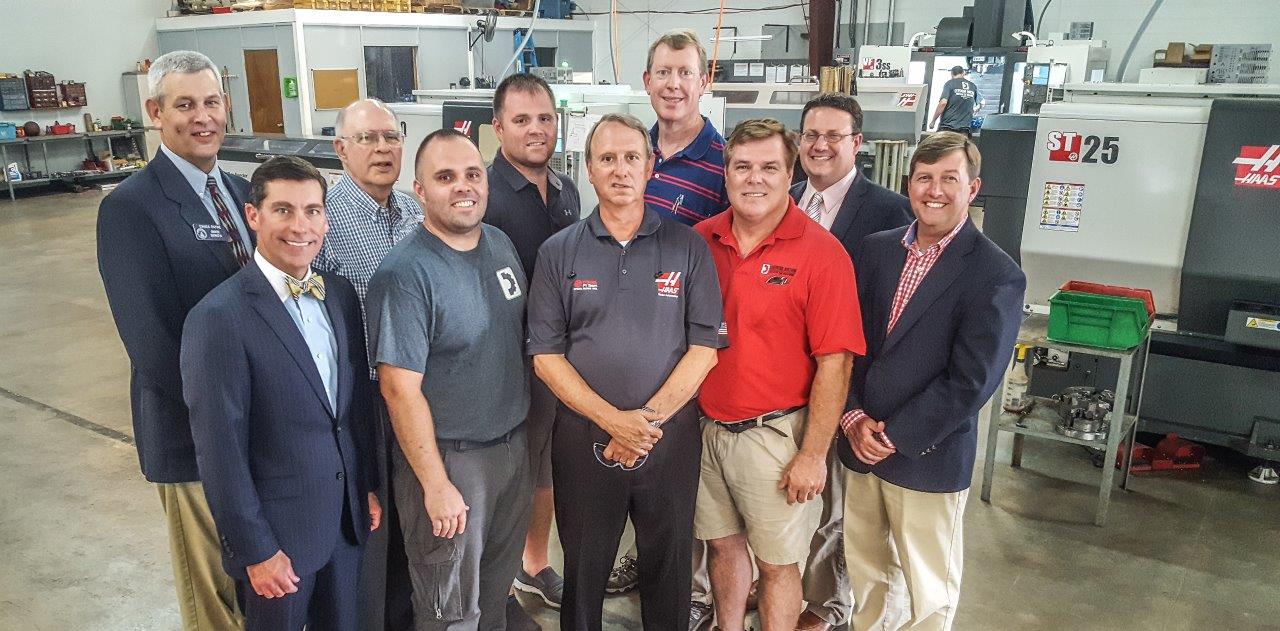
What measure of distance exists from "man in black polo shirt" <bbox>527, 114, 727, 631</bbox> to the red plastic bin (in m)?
2.14

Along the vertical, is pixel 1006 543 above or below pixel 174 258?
below

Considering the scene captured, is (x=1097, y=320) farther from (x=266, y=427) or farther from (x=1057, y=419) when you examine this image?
(x=266, y=427)

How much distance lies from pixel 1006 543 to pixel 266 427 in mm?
2858

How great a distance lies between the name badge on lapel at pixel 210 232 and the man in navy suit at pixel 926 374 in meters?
1.73

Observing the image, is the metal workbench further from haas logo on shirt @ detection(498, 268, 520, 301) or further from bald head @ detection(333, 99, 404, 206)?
bald head @ detection(333, 99, 404, 206)

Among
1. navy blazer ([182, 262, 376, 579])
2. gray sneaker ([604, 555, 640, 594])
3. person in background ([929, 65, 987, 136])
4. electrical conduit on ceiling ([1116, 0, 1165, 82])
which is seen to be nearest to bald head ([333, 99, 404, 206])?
navy blazer ([182, 262, 376, 579])

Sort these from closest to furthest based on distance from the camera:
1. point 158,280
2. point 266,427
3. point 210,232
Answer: point 266,427 → point 158,280 → point 210,232

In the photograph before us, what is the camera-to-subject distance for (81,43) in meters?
12.4

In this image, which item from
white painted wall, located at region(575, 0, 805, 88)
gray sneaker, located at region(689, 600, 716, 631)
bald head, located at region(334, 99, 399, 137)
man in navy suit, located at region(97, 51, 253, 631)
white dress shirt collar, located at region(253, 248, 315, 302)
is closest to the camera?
white dress shirt collar, located at region(253, 248, 315, 302)

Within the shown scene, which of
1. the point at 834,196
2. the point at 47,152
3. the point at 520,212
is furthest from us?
the point at 47,152

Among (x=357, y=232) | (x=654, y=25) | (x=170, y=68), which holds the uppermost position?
(x=654, y=25)

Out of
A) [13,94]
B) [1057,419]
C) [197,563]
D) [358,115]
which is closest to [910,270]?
[358,115]

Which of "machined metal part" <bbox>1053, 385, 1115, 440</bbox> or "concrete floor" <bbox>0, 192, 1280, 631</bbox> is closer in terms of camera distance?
"concrete floor" <bbox>0, 192, 1280, 631</bbox>

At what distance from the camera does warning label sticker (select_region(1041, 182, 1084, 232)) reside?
379 cm
